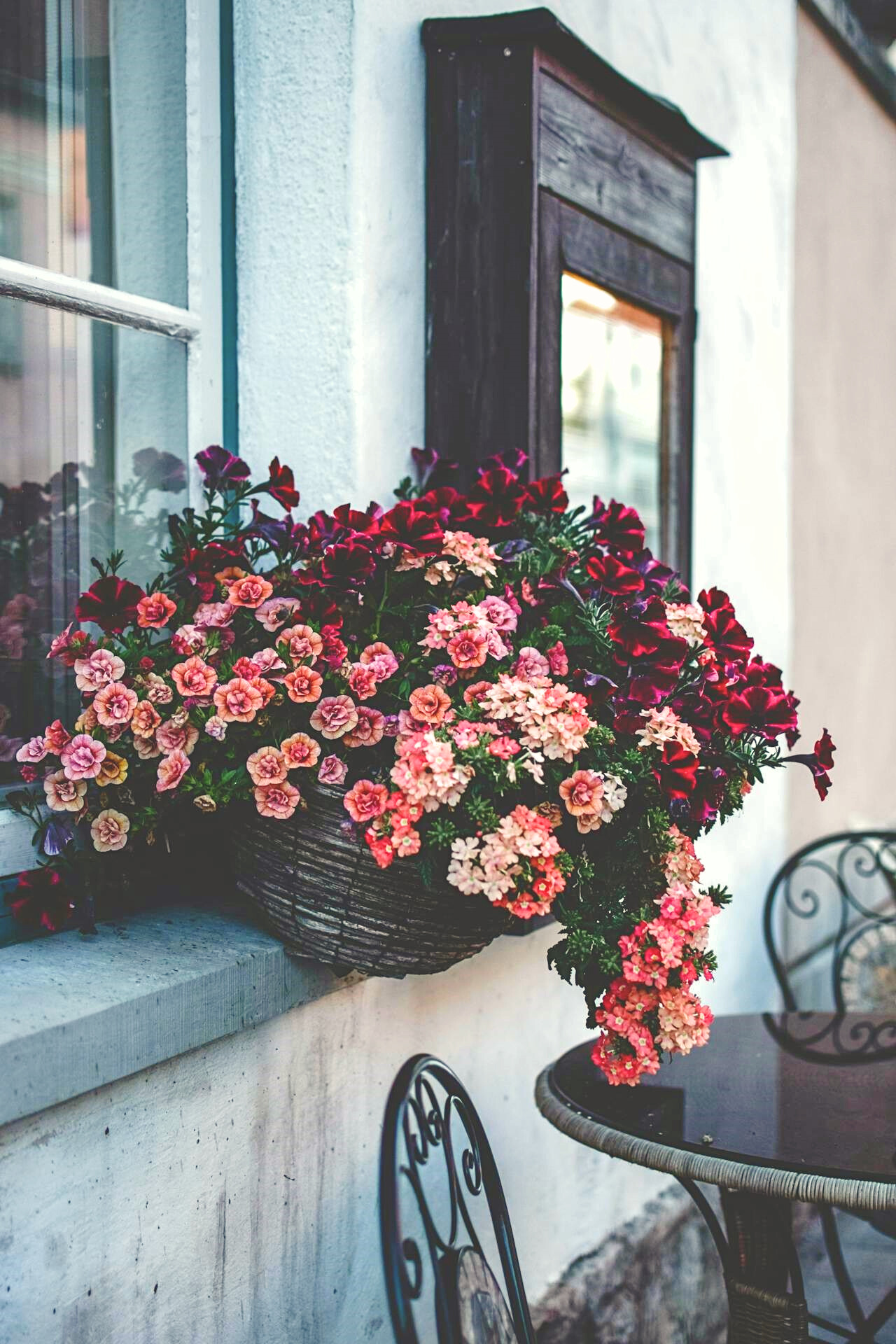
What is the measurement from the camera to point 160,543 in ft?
6.40

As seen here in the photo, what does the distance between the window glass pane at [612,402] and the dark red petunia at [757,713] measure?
89 cm

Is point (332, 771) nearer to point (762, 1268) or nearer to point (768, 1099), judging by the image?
point (768, 1099)

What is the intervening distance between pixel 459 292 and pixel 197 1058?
4.18 ft

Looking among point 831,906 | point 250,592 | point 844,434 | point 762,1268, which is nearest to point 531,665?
point 250,592

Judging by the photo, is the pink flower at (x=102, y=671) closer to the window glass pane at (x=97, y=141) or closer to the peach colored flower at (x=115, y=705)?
the peach colored flower at (x=115, y=705)

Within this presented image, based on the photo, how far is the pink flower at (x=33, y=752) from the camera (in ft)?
5.17

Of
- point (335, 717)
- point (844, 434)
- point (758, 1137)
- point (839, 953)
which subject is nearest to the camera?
point (335, 717)

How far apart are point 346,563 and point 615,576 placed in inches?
13.4

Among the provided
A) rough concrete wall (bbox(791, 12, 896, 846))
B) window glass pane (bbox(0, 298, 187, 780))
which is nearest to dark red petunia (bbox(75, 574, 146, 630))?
window glass pane (bbox(0, 298, 187, 780))

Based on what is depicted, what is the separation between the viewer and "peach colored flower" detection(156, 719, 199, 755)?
5.14 feet

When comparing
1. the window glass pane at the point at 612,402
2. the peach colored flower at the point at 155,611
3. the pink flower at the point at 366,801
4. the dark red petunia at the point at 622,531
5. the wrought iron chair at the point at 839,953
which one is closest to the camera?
the pink flower at the point at 366,801

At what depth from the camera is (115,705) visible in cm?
157

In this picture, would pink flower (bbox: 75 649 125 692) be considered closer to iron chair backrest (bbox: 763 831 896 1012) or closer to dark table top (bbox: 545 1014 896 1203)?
dark table top (bbox: 545 1014 896 1203)

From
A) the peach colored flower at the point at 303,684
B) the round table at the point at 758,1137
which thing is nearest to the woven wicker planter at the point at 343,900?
the peach colored flower at the point at 303,684
